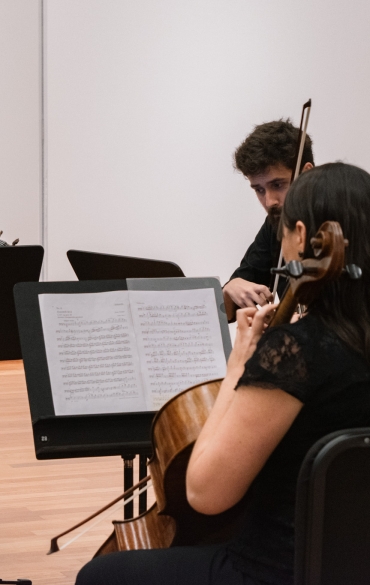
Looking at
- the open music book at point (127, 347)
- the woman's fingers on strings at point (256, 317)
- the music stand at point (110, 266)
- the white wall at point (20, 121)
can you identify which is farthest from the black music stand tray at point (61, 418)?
the white wall at point (20, 121)

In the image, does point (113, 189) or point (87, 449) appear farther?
point (113, 189)

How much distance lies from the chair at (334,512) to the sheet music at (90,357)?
2.45ft

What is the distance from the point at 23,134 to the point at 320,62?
1856 mm

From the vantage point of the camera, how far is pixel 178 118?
5078mm

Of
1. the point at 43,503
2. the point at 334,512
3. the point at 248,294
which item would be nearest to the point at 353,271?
the point at 334,512

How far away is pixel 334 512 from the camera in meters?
1.01

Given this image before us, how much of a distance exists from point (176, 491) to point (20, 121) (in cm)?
422

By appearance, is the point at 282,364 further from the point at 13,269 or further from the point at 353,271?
the point at 13,269

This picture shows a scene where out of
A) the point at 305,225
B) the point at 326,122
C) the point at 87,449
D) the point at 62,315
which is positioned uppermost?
the point at 326,122

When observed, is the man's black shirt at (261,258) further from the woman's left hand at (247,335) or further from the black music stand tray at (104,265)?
the woman's left hand at (247,335)

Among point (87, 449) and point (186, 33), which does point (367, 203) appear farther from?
point (186, 33)

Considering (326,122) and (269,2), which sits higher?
(269,2)

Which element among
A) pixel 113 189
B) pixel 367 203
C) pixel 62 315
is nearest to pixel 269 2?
pixel 113 189

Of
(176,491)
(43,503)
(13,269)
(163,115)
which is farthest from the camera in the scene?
(163,115)
